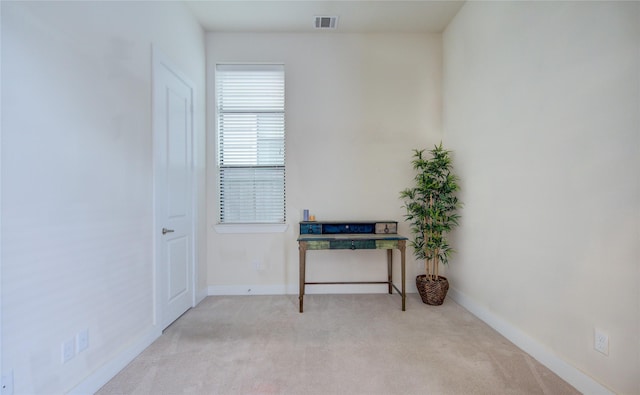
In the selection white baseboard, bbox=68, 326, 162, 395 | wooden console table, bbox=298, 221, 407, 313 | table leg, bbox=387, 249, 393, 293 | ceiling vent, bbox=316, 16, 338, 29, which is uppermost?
ceiling vent, bbox=316, 16, 338, 29

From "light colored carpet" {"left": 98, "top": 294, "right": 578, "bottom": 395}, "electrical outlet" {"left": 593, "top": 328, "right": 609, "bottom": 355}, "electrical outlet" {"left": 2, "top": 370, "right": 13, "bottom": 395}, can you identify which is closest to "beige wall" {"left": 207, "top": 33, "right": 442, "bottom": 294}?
"light colored carpet" {"left": 98, "top": 294, "right": 578, "bottom": 395}

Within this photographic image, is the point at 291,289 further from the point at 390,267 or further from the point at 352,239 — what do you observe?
the point at 390,267

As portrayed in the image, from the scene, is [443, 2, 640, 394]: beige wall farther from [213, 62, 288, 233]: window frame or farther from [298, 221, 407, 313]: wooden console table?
[213, 62, 288, 233]: window frame

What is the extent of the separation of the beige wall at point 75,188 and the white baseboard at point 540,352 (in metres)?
3.01

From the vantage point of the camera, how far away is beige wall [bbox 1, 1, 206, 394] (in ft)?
4.27

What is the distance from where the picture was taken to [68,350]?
5.08 feet

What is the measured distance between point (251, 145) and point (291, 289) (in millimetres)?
1904

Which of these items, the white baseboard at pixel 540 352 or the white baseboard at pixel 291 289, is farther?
the white baseboard at pixel 291 289

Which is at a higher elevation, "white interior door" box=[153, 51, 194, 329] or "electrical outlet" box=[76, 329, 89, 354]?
"white interior door" box=[153, 51, 194, 329]

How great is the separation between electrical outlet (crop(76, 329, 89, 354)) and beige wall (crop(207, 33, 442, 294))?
71.5 inches

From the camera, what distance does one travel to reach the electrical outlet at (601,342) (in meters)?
1.57

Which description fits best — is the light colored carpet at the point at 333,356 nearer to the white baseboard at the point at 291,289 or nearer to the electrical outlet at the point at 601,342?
the electrical outlet at the point at 601,342

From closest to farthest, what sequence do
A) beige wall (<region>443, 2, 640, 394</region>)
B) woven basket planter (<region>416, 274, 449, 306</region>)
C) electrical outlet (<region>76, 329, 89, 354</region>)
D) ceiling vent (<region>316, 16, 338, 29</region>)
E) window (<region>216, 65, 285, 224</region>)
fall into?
beige wall (<region>443, 2, 640, 394</region>), electrical outlet (<region>76, 329, 89, 354</region>), woven basket planter (<region>416, 274, 449, 306</region>), ceiling vent (<region>316, 16, 338, 29</region>), window (<region>216, 65, 285, 224</region>)

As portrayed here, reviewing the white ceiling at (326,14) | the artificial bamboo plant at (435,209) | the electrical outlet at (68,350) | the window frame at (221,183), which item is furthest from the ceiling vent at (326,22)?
the electrical outlet at (68,350)
